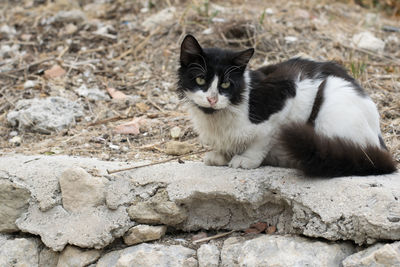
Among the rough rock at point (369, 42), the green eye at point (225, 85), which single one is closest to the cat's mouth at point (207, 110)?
the green eye at point (225, 85)

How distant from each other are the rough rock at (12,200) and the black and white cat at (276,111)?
118 cm

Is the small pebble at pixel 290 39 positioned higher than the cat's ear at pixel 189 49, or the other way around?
the cat's ear at pixel 189 49

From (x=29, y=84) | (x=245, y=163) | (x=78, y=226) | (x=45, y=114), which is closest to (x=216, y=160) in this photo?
(x=245, y=163)

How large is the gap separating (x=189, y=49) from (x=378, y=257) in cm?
151

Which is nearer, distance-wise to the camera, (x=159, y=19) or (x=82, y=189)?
(x=82, y=189)

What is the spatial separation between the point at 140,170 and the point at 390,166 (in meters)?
1.49

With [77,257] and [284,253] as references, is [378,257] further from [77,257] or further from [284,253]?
[77,257]

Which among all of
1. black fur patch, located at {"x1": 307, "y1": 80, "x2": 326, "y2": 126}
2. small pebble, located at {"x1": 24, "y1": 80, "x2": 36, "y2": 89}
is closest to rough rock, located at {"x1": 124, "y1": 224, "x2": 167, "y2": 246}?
black fur patch, located at {"x1": 307, "y1": 80, "x2": 326, "y2": 126}

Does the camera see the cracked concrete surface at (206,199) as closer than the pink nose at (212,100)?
Yes

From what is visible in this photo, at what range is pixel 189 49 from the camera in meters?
3.01

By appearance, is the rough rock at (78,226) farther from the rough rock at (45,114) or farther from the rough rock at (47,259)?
the rough rock at (45,114)

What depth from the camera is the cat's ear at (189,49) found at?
297 centimetres

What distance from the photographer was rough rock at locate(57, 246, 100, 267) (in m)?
3.10

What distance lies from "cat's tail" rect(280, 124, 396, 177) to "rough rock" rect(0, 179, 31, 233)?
1689 mm
